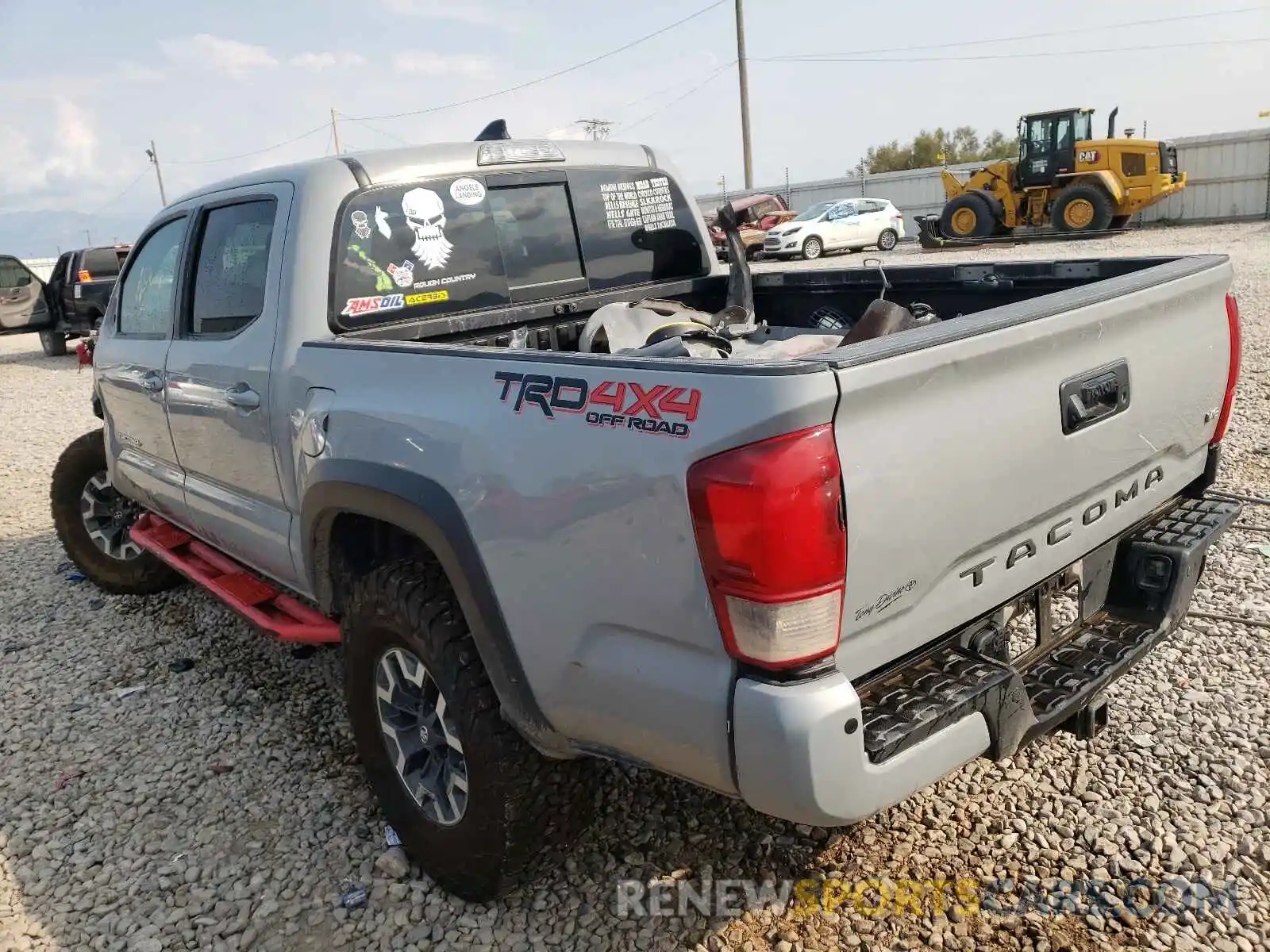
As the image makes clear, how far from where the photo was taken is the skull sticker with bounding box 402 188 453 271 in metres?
3.30

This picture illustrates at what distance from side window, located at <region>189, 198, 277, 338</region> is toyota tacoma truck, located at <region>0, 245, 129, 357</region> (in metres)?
13.9

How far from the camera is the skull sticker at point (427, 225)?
10.8 feet

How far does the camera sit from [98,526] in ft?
17.8

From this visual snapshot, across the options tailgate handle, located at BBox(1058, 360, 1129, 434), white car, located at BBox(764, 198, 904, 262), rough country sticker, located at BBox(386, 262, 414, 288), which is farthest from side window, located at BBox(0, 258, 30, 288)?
tailgate handle, located at BBox(1058, 360, 1129, 434)

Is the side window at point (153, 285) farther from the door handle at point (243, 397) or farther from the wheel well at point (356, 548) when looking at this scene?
the wheel well at point (356, 548)

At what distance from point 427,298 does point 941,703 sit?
2.23m

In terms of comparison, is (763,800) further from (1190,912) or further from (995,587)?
(1190,912)

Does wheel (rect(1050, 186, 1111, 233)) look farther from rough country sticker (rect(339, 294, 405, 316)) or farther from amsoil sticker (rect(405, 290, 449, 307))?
rough country sticker (rect(339, 294, 405, 316))

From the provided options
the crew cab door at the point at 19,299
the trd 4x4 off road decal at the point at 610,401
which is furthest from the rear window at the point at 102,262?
the trd 4x4 off road decal at the point at 610,401

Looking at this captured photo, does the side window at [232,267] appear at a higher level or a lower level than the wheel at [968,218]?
higher

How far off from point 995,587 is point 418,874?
1.85 metres

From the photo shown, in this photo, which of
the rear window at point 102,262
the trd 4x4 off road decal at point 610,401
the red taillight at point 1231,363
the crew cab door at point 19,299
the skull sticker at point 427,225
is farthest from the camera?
the rear window at point 102,262

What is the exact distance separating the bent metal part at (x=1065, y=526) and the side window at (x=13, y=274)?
716 inches

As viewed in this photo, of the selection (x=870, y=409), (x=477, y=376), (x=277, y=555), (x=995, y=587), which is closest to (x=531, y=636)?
(x=477, y=376)
